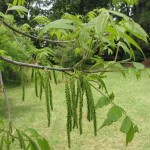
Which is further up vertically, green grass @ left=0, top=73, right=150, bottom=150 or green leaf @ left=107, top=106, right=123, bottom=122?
green leaf @ left=107, top=106, right=123, bottom=122

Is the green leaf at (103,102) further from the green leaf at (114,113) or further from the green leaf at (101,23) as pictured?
the green leaf at (101,23)

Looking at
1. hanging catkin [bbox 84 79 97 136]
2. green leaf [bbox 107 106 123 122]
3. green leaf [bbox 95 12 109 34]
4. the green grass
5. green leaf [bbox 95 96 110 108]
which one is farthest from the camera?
the green grass

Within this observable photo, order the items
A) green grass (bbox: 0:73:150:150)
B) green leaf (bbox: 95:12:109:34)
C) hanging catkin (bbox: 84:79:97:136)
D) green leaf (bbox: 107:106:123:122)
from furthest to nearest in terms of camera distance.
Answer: green grass (bbox: 0:73:150:150) < green leaf (bbox: 107:106:123:122) < hanging catkin (bbox: 84:79:97:136) < green leaf (bbox: 95:12:109:34)

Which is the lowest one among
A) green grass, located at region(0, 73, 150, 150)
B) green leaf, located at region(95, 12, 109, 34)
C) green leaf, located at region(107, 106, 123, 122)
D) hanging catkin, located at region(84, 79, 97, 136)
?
green grass, located at region(0, 73, 150, 150)

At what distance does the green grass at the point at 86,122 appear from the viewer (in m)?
5.96

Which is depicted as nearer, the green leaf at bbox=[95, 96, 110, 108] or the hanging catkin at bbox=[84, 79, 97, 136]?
the hanging catkin at bbox=[84, 79, 97, 136]

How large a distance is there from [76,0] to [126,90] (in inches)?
568

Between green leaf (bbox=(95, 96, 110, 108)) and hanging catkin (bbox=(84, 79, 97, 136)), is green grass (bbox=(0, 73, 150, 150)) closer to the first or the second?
green leaf (bbox=(95, 96, 110, 108))

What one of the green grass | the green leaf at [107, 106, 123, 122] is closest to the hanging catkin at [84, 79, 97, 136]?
the green leaf at [107, 106, 123, 122]

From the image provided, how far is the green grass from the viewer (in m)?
5.96

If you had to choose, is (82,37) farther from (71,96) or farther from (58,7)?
(58,7)

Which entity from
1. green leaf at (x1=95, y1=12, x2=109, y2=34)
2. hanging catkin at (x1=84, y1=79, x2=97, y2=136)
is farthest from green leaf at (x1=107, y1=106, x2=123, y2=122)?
green leaf at (x1=95, y1=12, x2=109, y2=34)

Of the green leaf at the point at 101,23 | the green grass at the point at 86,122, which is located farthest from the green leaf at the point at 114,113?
the green grass at the point at 86,122

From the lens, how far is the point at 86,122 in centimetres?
748
